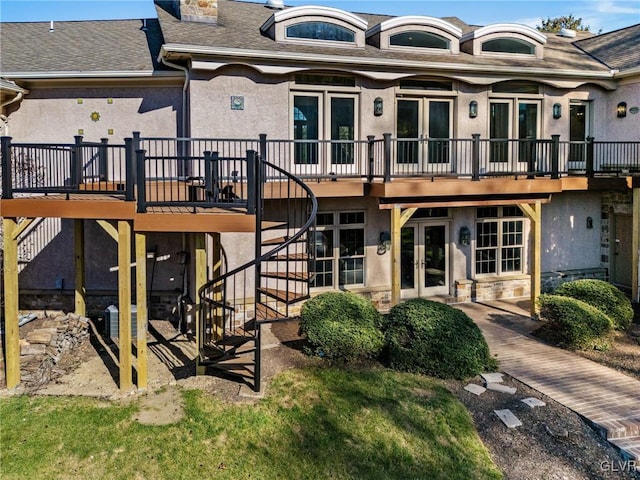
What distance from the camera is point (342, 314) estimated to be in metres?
7.83

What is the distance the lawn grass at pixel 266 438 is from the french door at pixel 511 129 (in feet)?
22.7

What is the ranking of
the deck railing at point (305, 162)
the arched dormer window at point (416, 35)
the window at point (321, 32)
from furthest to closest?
the arched dormer window at point (416, 35) → the window at point (321, 32) → the deck railing at point (305, 162)

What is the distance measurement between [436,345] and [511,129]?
6762 millimetres

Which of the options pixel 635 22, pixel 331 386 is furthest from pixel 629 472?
pixel 635 22

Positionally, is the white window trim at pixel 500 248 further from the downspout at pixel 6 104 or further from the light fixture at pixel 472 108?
the downspout at pixel 6 104

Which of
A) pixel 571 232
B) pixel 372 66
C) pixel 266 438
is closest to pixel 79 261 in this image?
pixel 266 438

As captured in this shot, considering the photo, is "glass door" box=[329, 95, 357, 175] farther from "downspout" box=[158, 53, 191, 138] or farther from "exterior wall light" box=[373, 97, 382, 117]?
"downspout" box=[158, 53, 191, 138]

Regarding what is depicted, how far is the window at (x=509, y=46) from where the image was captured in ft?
39.1

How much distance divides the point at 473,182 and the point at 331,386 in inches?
201

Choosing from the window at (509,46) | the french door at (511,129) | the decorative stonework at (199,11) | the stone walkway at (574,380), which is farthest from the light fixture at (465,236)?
the decorative stonework at (199,11)

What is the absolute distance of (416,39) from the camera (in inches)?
443

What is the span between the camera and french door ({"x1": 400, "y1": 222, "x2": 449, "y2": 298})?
37.0 ft

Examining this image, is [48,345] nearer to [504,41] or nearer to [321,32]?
[321,32]

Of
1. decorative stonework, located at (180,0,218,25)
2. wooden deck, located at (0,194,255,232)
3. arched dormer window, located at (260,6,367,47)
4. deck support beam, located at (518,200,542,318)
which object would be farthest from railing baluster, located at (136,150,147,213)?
deck support beam, located at (518,200,542,318)
